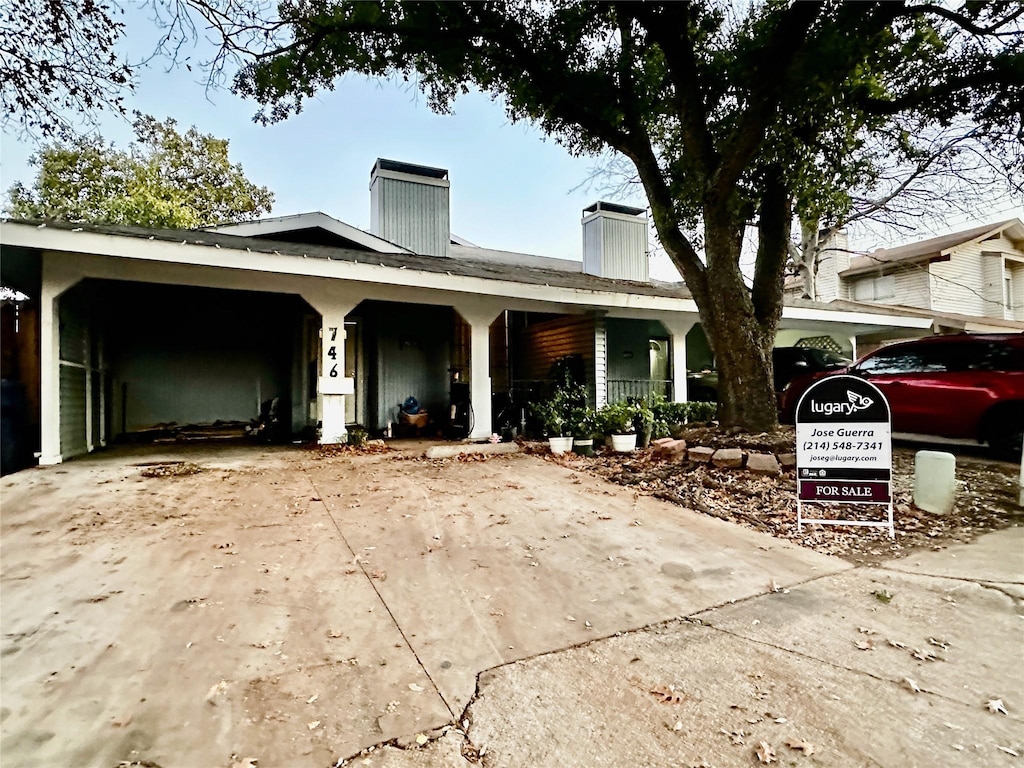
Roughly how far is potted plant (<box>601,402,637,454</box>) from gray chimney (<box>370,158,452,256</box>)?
5619 mm

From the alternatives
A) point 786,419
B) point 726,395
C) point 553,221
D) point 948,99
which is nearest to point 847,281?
point 553,221

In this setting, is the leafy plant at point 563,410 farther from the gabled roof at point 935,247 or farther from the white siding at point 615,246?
the gabled roof at point 935,247

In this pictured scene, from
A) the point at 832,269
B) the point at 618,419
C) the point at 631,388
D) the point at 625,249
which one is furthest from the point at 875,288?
the point at 618,419

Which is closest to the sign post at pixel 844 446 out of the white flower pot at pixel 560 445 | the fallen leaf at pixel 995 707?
the fallen leaf at pixel 995 707

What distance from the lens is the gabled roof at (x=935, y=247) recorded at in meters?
17.3

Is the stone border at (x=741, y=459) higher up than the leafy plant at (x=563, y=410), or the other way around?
the leafy plant at (x=563, y=410)

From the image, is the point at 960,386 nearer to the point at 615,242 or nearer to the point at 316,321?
the point at 615,242

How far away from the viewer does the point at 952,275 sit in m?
17.8

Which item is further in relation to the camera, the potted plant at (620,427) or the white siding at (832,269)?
the white siding at (832,269)

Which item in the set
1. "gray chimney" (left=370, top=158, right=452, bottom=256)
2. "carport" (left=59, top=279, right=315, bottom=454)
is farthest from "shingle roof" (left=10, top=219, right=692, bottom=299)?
"carport" (left=59, top=279, right=315, bottom=454)

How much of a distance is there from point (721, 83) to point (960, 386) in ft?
16.8

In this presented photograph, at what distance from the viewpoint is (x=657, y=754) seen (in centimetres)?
176

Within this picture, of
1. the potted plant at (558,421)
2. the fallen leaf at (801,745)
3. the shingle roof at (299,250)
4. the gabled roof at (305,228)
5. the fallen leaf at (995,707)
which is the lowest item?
the fallen leaf at (995,707)

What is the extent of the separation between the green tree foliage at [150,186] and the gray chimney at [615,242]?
1204 cm
